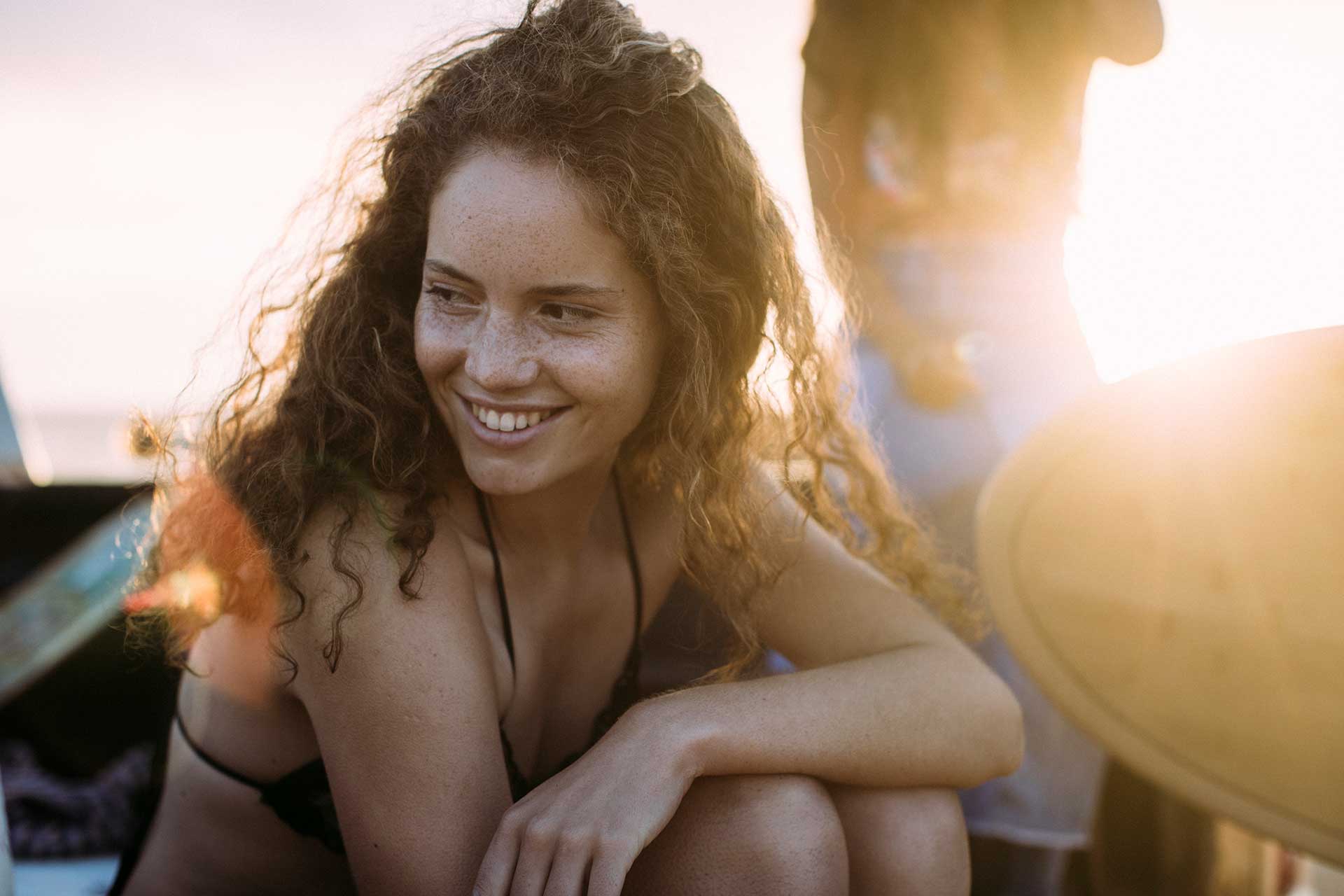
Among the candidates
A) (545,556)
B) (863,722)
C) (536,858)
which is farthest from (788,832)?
(545,556)

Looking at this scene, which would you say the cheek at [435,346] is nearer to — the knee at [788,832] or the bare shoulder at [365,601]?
the bare shoulder at [365,601]

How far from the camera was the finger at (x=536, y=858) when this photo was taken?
4.18 feet

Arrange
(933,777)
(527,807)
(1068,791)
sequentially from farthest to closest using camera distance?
(1068,791)
(933,777)
(527,807)

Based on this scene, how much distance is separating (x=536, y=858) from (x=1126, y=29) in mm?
2167

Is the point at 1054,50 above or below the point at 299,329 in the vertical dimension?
above

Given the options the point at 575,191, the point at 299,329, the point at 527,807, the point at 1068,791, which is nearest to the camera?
the point at 527,807

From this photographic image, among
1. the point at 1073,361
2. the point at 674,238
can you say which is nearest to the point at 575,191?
the point at 674,238

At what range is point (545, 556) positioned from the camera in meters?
1.82

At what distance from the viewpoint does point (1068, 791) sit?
2379 mm

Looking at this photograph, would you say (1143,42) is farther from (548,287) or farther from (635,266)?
(548,287)

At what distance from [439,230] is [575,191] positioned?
212 millimetres

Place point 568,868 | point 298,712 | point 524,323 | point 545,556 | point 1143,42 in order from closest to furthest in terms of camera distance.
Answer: point 568,868
point 524,323
point 298,712
point 545,556
point 1143,42

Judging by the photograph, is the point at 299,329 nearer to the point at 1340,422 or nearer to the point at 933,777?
the point at 933,777

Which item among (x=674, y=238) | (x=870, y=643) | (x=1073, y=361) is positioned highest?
(x=674, y=238)
